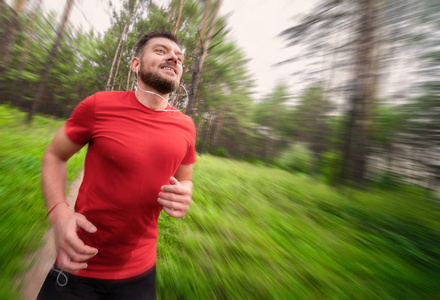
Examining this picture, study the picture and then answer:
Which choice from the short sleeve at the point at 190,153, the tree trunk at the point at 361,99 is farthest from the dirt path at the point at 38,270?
the tree trunk at the point at 361,99

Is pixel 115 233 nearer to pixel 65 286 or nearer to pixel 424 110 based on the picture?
pixel 65 286

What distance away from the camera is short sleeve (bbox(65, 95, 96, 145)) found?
3.13 feet

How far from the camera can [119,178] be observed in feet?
3.02

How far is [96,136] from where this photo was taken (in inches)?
37.4

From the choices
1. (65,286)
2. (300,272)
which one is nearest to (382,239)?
(300,272)

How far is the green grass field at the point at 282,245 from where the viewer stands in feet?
6.53

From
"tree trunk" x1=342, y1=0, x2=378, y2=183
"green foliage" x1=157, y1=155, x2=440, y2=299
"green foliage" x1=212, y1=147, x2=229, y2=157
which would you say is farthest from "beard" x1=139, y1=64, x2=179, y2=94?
"green foliage" x1=212, y1=147, x2=229, y2=157

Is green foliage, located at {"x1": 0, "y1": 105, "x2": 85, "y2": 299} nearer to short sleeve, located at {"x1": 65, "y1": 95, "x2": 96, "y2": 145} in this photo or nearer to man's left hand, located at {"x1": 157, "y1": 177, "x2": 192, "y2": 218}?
short sleeve, located at {"x1": 65, "y1": 95, "x2": 96, "y2": 145}

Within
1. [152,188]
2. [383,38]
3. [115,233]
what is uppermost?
[383,38]

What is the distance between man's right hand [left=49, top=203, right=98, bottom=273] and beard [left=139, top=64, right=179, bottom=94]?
78 cm

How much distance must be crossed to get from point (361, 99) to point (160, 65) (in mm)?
3600

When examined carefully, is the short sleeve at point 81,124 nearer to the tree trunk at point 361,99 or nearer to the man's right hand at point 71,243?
the man's right hand at point 71,243

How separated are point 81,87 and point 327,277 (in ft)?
83.1

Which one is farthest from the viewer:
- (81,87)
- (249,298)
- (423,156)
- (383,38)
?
(81,87)
